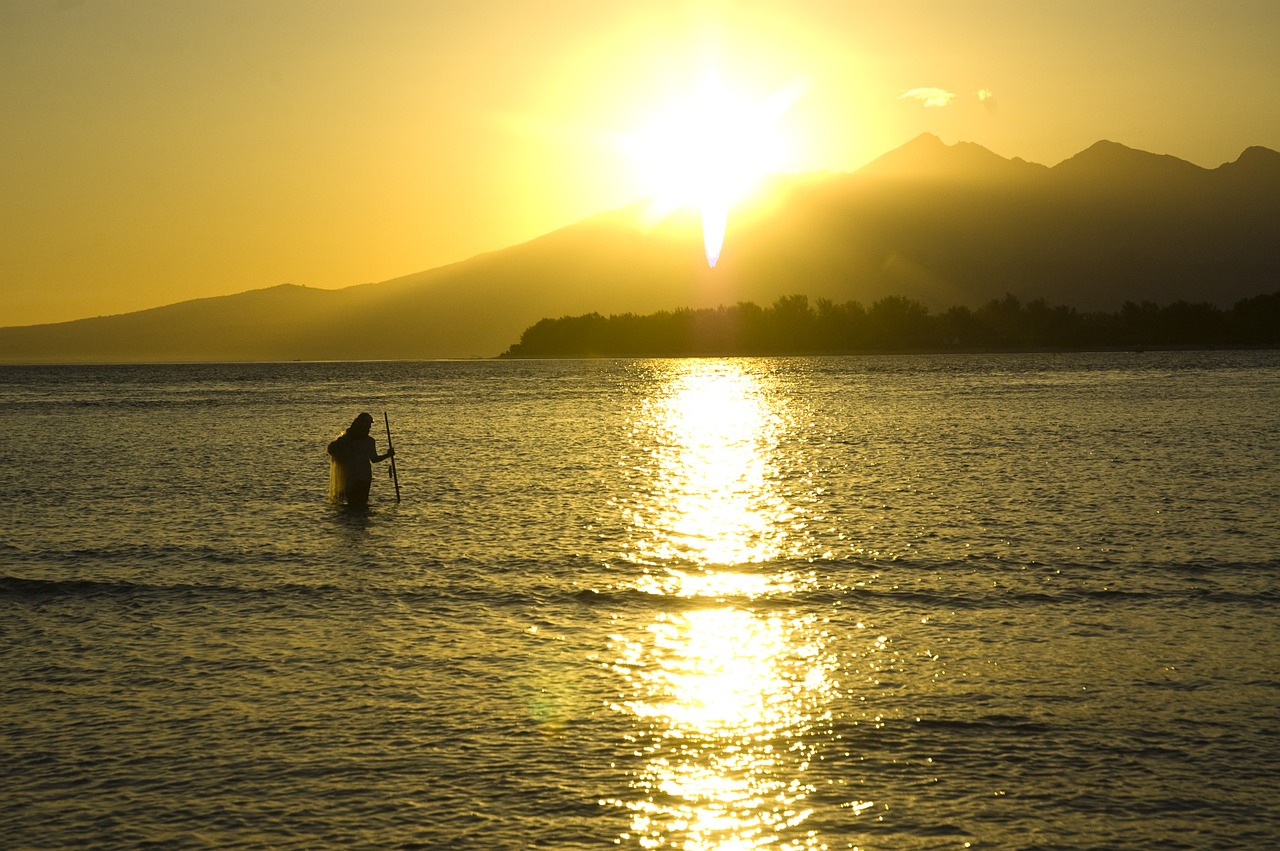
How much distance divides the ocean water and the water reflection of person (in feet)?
2.62

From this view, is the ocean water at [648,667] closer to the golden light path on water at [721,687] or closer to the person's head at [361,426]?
the golden light path on water at [721,687]

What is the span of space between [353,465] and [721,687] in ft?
66.9

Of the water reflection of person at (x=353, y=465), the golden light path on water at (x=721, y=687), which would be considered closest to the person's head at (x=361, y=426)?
the water reflection of person at (x=353, y=465)

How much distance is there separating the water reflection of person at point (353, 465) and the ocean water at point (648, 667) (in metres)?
0.80

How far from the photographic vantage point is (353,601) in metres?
19.0

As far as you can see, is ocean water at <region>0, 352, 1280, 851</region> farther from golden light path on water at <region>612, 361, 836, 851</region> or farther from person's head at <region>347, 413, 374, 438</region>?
person's head at <region>347, 413, 374, 438</region>

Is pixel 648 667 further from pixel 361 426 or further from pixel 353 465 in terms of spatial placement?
pixel 361 426

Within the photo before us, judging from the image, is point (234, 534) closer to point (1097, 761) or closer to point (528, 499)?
point (528, 499)

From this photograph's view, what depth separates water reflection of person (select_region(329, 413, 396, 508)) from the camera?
31828 millimetres

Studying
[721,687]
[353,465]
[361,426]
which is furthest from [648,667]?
[361,426]

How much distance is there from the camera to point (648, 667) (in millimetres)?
14461

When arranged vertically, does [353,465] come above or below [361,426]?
below

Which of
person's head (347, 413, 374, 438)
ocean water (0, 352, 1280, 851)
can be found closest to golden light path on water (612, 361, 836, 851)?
ocean water (0, 352, 1280, 851)

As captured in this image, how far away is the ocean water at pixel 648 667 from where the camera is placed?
9.95m
